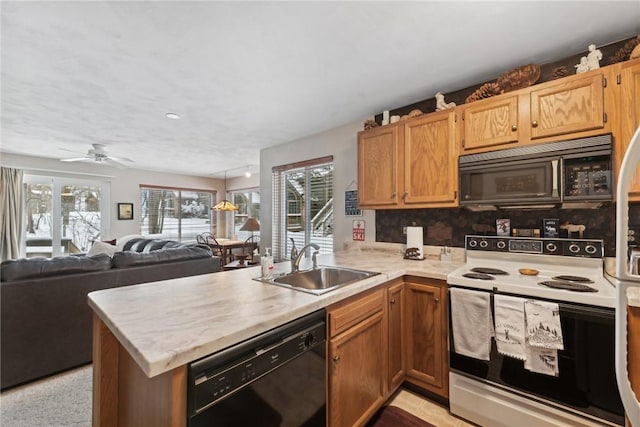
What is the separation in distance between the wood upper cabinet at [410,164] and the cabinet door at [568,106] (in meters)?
0.52

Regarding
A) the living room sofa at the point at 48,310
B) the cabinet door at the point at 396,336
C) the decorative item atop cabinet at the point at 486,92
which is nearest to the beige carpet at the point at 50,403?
the living room sofa at the point at 48,310

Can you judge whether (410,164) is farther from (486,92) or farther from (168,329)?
(168,329)

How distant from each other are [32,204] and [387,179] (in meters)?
6.55

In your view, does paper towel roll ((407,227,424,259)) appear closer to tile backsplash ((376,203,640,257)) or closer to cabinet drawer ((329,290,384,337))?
tile backsplash ((376,203,640,257))

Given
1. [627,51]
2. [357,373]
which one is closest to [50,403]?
[357,373]

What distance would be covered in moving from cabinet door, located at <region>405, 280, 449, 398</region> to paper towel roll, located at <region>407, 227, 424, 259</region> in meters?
0.59

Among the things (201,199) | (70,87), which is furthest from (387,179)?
(201,199)

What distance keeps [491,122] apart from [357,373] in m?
1.93

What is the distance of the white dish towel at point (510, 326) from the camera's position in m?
1.53

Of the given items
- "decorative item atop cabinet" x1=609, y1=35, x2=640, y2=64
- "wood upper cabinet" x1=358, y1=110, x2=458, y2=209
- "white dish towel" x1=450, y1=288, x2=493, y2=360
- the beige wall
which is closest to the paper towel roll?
"wood upper cabinet" x1=358, y1=110, x2=458, y2=209

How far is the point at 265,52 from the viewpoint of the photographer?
1.90 metres

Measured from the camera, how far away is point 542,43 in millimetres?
1811

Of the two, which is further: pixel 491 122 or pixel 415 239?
pixel 415 239

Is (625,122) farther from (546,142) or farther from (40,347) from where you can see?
(40,347)
